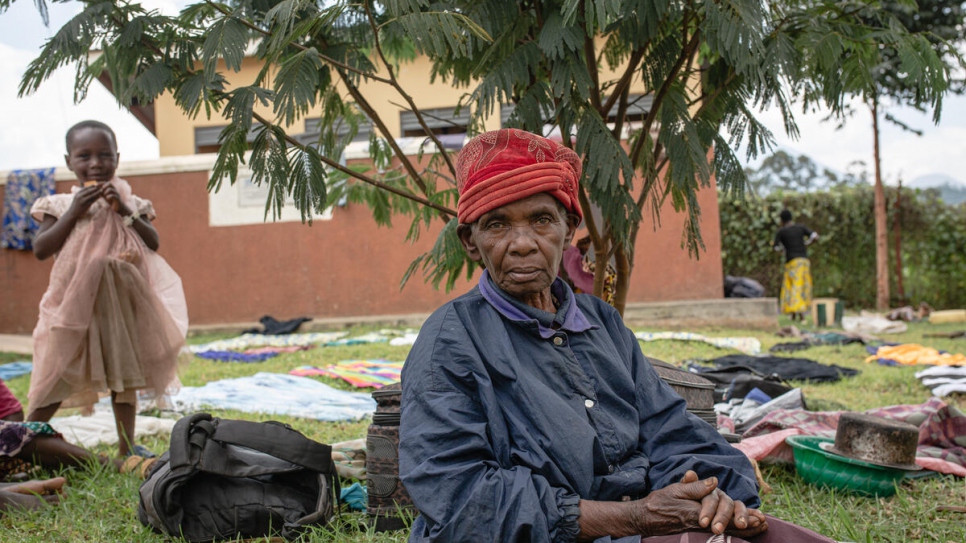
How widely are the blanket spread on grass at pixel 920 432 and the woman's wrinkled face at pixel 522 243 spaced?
2098 millimetres

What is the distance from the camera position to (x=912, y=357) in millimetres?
7398

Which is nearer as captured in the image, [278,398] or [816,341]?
[278,398]

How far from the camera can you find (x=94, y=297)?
3955mm

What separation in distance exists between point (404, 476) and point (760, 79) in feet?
6.41

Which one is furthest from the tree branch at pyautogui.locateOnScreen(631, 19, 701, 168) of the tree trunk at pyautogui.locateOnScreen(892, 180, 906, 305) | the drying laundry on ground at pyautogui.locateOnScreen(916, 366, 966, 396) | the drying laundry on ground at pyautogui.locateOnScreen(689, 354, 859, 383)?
the tree trunk at pyautogui.locateOnScreen(892, 180, 906, 305)

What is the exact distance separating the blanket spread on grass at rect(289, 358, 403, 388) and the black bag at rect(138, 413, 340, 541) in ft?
11.2

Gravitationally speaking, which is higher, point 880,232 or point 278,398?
point 880,232

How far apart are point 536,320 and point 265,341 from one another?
8951 millimetres

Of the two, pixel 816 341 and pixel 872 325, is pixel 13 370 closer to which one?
pixel 816 341

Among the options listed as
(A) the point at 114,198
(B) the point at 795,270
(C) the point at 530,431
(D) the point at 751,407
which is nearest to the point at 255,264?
(A) the point at 114,198

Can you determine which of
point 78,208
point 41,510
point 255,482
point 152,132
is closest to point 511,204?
point 255,482

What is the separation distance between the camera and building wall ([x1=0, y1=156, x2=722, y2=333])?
1203 cm

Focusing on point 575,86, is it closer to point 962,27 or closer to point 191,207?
point 191,207

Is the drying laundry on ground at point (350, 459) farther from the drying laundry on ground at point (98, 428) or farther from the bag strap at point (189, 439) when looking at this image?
the drying laundry on ground at point (98, 428)
